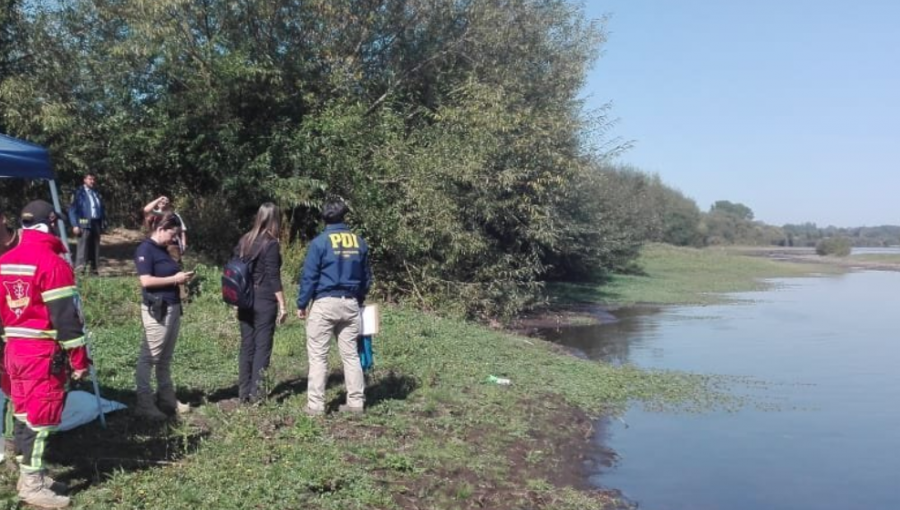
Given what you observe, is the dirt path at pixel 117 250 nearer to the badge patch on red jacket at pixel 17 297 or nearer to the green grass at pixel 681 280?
the badge patch on red jacket at pixel 17 297

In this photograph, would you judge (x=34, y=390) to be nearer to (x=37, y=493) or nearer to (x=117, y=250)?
(x=37, y=493)

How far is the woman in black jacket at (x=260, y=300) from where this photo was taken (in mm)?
7840

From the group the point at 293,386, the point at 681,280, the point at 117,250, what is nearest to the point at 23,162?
the point at 293,386

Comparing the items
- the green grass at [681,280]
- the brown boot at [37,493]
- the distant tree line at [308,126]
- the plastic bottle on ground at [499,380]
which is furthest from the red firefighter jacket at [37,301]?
the green grass at [681,280]

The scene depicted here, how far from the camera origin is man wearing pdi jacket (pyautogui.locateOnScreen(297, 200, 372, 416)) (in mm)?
7719

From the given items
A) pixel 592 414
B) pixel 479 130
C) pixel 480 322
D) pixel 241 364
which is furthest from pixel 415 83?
pixel 241 364

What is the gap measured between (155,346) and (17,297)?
202cm

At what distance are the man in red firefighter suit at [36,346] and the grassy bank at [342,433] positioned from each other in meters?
A: 0.32

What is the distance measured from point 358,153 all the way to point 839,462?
11.3 metres

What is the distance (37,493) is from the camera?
530 cm

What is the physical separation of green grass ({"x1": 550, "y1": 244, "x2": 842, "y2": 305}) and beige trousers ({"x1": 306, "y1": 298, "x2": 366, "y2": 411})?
66.6 feet

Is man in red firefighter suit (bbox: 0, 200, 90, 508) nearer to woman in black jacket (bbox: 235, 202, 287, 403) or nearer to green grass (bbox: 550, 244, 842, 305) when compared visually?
woman in black jacket (bbox: 235, 202, 287, 403)

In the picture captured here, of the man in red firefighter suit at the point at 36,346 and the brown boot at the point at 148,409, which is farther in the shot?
the brown boot at the point at 148,409

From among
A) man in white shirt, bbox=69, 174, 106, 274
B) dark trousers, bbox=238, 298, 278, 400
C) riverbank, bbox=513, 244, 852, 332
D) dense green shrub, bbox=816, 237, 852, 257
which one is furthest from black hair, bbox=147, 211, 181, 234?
dense green shrub, bbox=816, 237, 852, 257
